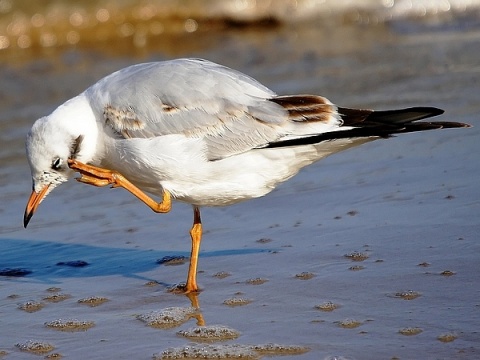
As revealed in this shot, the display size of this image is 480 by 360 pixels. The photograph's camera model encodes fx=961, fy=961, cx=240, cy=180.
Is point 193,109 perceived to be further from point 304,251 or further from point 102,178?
point 304,251

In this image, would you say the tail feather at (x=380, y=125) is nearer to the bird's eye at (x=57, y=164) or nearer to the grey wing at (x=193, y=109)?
the grey wing at (x=193, y=109)

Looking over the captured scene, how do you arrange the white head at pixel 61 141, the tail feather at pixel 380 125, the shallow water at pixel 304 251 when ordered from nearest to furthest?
the shallow water at pixel 304 251, the tail feather at pixel 380 125, the white head at pixel 61 141

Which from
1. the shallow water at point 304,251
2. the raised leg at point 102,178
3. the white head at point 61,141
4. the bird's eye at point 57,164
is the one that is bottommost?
the shallow water at point 304,251

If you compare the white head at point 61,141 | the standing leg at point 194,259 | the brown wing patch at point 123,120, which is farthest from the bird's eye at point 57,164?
the standing leg at point 194,259

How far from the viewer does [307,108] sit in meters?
4.91

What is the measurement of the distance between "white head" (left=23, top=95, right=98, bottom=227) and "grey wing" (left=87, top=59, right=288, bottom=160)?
113mm

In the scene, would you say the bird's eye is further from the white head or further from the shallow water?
the shallow water

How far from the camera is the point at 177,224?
608 centimetres

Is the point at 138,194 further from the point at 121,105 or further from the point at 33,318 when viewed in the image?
the point at 33,318

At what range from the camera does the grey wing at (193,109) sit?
191 inches

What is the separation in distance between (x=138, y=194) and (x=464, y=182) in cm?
221

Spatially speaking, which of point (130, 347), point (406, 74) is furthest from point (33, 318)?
point (406, 74)

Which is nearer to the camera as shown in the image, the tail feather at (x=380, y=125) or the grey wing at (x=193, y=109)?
the tail feather at (x=380, y=125)

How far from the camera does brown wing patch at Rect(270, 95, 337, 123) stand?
4855mm
